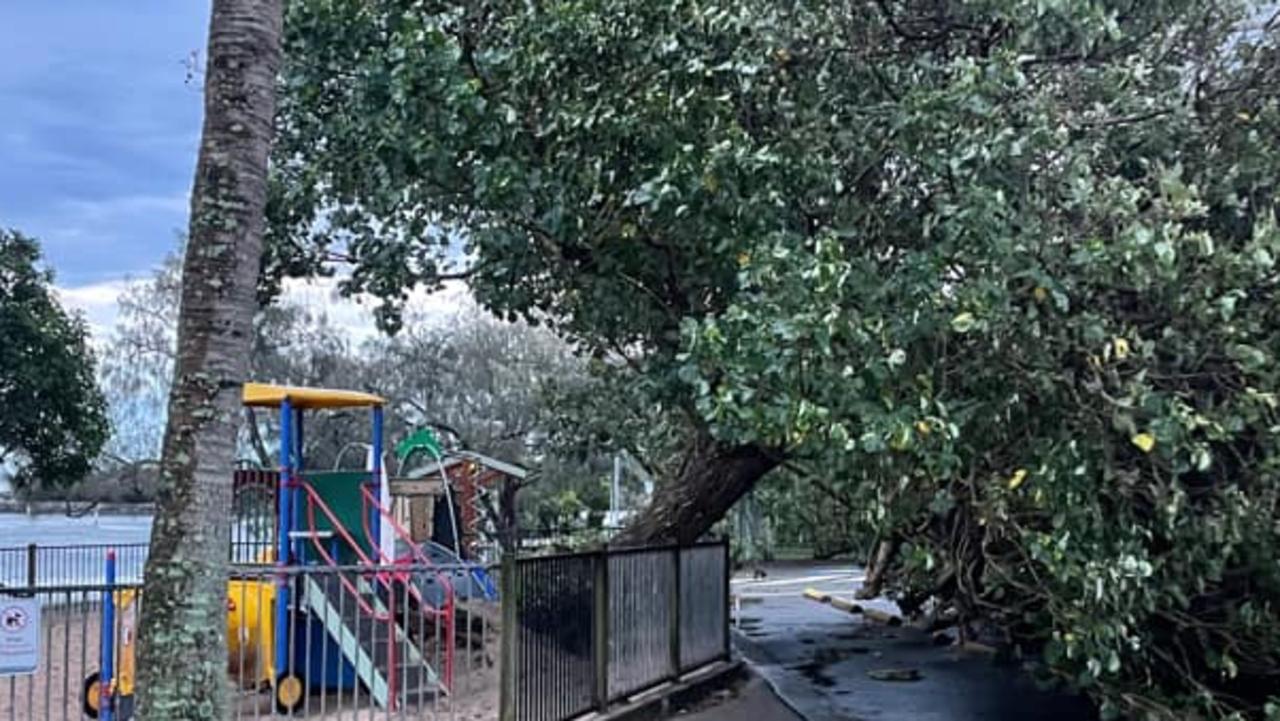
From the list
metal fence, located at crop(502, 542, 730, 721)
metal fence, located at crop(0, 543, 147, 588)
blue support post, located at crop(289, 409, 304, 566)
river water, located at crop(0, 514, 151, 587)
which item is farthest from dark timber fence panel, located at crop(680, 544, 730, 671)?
metal fence, located at crop(0, 543, 147, 588)

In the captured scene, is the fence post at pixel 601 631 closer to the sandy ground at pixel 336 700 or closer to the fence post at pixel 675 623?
the sandy ground at pixel 336 700

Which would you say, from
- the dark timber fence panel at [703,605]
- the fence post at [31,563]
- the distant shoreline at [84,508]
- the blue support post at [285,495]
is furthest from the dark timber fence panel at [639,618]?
the distant shoreline at [84,508]

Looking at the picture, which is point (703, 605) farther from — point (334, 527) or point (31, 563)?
point (31, 563)

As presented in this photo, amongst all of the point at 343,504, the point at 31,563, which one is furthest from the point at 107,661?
the point at 31,563

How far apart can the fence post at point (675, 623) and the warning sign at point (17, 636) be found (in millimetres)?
6625

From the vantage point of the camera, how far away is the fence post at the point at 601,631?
391 inches

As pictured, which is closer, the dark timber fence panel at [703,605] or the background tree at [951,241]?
the background tree at [951,241]

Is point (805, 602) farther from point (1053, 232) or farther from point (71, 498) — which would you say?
point (1053, 232)

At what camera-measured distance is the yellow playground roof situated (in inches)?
445

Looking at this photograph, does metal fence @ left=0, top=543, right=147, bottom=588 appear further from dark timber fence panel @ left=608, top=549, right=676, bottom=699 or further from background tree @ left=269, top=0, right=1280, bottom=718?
background tree @ left=269, top=0, right=1280, bottom=718

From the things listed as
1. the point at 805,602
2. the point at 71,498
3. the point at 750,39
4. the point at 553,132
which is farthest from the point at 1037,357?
the point at 71,498

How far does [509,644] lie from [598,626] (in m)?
1.62

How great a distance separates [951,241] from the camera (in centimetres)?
758

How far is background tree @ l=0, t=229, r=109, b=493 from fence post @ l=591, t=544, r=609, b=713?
1221 cm
